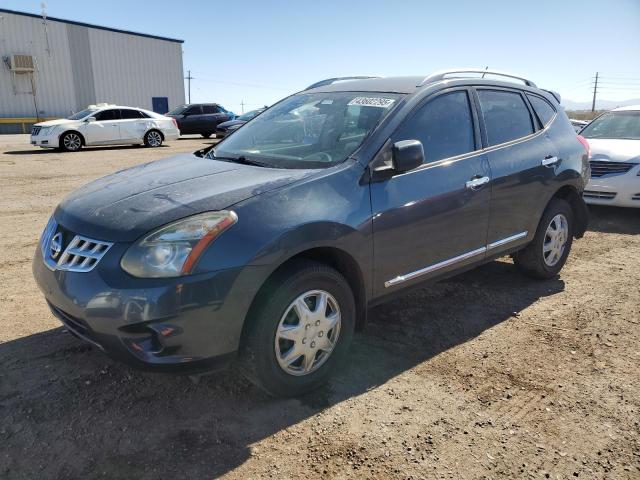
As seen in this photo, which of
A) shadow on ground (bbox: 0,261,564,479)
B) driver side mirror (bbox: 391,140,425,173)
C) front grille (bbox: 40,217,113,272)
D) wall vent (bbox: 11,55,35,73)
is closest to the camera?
shadow on ground (bbox: 0,261,564,479)

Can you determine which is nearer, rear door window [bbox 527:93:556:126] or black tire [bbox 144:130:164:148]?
rear door window [bbox 527:93:556:126]

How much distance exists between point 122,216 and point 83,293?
1.46 feet

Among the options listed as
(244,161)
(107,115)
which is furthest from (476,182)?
(107,115)

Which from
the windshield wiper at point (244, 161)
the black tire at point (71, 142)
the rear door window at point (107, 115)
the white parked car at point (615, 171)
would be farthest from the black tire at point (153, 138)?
the windshield wiper at point (244, 161)

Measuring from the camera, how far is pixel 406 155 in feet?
10.5

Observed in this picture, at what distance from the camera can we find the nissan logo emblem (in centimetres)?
288

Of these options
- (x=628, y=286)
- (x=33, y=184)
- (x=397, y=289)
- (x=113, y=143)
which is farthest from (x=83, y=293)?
(x=113, y=143)

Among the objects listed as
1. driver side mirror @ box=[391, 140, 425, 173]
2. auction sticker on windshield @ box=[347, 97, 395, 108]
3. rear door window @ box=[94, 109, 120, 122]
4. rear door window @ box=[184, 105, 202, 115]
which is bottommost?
driver side mirror @ box=[391, 140, 425, 173]

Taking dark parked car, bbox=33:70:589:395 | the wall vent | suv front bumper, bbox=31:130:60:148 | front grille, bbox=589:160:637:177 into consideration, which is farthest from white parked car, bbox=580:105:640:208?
the wall vent

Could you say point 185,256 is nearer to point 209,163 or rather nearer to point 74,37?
point 209,163

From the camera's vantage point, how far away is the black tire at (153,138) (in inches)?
737

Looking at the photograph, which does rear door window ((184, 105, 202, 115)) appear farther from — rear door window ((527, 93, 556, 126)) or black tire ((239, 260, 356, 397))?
black tire ((239, 260, 356, 397))

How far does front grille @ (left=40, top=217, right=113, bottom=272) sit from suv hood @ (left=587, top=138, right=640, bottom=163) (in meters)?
7.48

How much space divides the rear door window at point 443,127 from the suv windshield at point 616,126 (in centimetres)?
594
